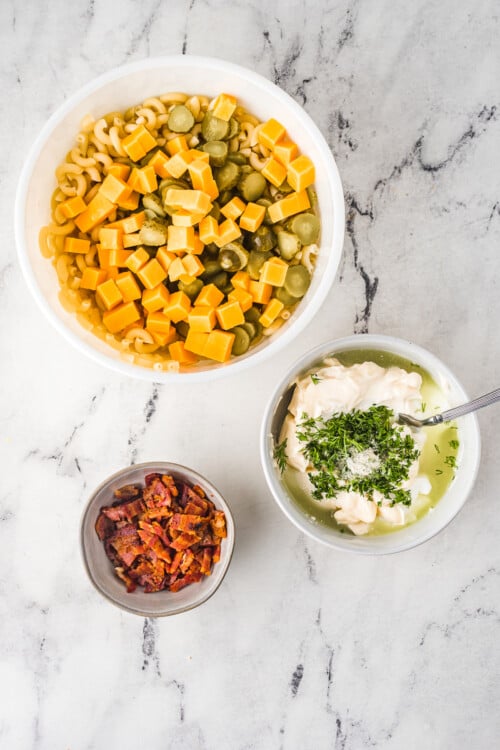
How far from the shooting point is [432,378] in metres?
1.69

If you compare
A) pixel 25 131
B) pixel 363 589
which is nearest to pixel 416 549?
pixel 363 589

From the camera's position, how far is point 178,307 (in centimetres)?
161

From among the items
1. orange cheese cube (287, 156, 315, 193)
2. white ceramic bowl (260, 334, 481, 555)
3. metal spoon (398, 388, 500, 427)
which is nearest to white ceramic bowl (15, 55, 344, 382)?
orange cheese cube (287, 156, 315, 193)

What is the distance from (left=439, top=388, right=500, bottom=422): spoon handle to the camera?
4.95 ft

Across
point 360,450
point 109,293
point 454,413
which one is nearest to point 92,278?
point 109,293

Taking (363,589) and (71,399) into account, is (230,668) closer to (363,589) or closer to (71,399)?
(363,589)

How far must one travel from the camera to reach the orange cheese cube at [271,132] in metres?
1.63

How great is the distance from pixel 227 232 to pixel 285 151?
25 cm

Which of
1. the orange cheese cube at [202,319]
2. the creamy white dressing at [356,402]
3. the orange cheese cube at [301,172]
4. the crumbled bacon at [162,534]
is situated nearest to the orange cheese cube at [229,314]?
the orange cheese cube at [202,319]

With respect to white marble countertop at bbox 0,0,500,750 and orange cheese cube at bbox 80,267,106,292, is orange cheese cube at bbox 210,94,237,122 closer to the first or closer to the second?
white marble countertop at bbox 0,0,500,750

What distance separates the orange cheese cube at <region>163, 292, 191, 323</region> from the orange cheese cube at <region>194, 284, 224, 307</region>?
3 cm

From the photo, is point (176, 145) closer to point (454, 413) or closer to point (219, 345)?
point (219, 345)

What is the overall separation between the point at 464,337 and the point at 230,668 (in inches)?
47.2

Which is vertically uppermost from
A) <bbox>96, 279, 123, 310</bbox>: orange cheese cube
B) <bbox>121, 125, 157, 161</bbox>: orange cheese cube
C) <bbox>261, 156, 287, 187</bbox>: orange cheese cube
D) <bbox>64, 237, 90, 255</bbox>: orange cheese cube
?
<bbox>261, 156, 287, 187</bbox>: orange cheese cube
